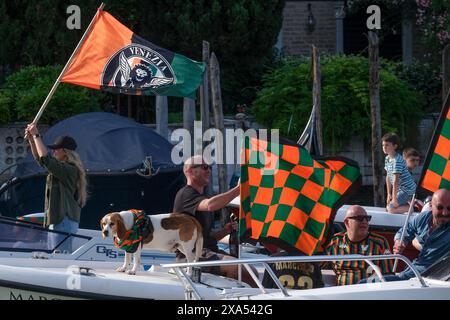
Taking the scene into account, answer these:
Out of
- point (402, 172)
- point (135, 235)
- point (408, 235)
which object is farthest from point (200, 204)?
point (402, 172)

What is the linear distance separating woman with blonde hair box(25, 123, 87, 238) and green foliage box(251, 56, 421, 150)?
7.35 m

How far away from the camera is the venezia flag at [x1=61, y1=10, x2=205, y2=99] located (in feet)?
34.6

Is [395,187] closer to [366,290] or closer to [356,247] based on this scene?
[356,247]

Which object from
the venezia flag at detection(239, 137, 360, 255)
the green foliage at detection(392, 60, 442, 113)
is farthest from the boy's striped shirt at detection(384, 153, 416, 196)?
the green foliage at detection(392, 60, 442, 113)

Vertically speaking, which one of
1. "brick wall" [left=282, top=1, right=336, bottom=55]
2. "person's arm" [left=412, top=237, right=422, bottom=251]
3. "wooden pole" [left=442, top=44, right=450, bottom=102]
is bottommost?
"person's arm" [left=412, top=237, right=422, bottom=251]

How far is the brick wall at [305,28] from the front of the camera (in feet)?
72.5

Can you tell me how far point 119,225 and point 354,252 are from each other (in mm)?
1757

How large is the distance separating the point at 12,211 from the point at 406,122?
24.0 feet

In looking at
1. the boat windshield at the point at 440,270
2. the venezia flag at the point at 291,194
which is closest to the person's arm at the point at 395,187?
the venezia flag at the point at 291,194

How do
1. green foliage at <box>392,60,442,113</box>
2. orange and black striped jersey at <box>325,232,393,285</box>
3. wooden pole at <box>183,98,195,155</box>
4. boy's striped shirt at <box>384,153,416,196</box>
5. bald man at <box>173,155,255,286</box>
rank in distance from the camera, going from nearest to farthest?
1. orange and black striped jersey at <box>325,232,393,285</box>
2. bald man at <box>173,155,255,286</box>
3. boy's striped shirt at <box>384,153,416,196</box>
4. wooden pole at <box>183,98,195,155</box>
5. green foliage at <box>392,60,442,113</box>

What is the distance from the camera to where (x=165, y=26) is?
59.5 ft

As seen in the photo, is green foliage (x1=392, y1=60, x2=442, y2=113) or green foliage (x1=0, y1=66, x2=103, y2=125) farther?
green foliage (x1=392, y1=60, x2=442, y2=113)

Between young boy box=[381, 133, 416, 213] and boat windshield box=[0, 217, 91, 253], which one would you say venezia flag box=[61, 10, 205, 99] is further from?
young boy box=[381, 133, 416, 213]
